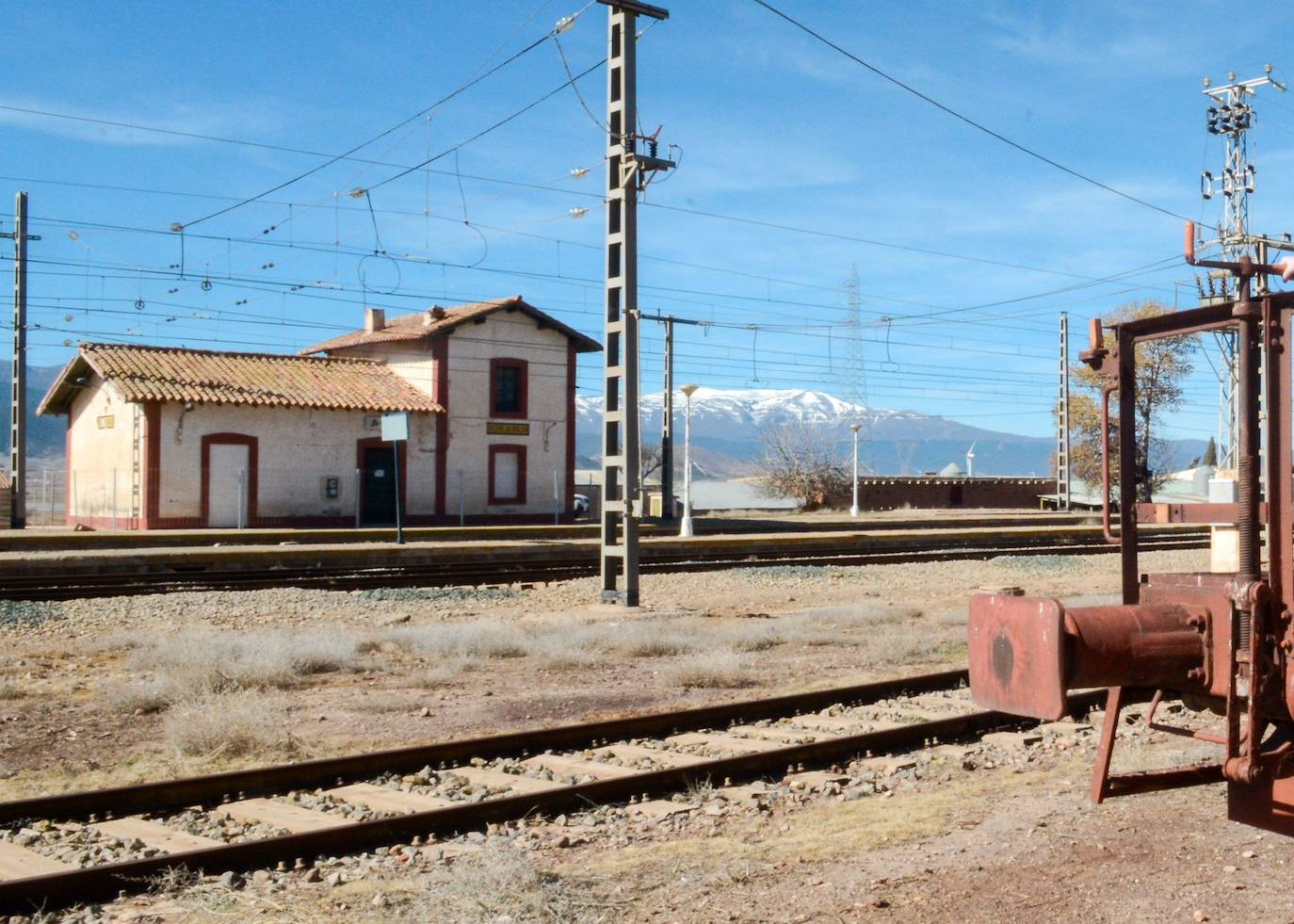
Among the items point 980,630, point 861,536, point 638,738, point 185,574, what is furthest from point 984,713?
point 861,536

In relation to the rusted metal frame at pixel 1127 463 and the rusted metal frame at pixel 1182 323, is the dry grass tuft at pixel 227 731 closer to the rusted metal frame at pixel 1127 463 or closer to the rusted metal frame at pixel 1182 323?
the rusted metal frame at pixel 1127 463

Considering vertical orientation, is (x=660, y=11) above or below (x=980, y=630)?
above

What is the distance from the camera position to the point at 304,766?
7.42m

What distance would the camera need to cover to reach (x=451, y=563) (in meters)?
23.6

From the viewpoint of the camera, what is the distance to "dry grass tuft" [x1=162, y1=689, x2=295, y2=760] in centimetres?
838

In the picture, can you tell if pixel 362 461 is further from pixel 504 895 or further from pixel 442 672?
pixel 504 895

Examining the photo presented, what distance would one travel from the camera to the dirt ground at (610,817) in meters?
5.29

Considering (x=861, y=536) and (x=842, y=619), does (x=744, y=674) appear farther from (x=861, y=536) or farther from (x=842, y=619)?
(x=861, y=536)

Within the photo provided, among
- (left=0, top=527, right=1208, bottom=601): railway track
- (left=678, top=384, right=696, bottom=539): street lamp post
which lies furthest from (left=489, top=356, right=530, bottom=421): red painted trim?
(left=0, top=527, right=1208, bottom=601): railway track

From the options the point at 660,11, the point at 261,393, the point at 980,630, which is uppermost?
the point at 660,11

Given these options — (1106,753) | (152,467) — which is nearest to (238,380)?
(152,467)

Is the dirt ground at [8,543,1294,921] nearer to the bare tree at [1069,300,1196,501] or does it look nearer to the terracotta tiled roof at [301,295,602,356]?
the terracotta tiled roof at [301,295,602,356]

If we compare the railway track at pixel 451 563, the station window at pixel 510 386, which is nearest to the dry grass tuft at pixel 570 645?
the railway track at pixel 451 563

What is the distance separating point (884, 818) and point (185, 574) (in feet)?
54.6
